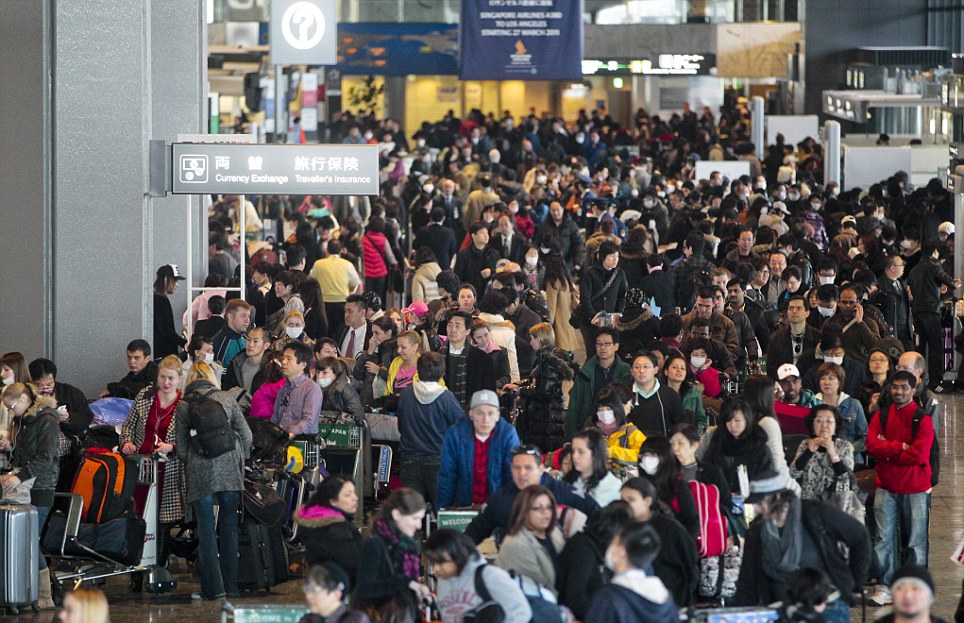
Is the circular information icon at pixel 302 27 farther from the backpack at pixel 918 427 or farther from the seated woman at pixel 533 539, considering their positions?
the seated woman at pixel 533 539

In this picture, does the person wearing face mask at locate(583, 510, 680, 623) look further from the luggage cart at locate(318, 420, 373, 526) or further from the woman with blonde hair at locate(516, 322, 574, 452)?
the woman with blonde hair at locate(516, 322, 574, 452)

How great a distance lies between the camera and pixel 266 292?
16.1 metres

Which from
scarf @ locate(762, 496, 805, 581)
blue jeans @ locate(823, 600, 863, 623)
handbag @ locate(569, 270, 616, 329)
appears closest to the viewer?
blue jeans @ locate(823, 600, 863, 623)

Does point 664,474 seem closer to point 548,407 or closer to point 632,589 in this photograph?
point 632,589

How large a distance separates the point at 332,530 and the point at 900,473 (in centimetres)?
375

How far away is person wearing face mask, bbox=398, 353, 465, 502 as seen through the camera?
10.4 meters

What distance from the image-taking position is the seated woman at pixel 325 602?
6.87m

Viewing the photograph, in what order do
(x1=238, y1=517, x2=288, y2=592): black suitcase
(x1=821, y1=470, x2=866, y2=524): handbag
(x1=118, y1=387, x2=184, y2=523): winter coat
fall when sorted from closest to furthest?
(x1=821, y1=470, x2=866, y2=524): handbag → (x1=118, y1=387, x2=184, y2=523): winter coat → (x1=238, y1=517, x2=288, y2=592): black suitcase

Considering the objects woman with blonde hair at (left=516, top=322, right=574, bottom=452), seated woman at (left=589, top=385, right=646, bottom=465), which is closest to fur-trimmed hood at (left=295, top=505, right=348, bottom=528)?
seated woman at (left=589, top=385, right=646, bottom=465)

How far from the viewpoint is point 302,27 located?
2059 cm

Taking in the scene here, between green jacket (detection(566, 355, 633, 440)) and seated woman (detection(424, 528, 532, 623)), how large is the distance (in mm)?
4035

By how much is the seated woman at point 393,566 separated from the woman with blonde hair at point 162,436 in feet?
9.20

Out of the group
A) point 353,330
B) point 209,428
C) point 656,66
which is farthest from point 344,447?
point 656,66

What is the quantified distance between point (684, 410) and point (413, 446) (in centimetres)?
171
